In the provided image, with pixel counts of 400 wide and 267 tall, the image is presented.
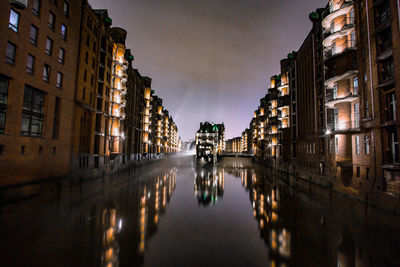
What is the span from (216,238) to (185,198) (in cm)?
1050

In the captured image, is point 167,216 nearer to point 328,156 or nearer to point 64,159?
point 64,159

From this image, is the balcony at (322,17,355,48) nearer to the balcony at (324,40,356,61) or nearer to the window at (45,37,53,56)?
the balcony at (324,40,356,61)

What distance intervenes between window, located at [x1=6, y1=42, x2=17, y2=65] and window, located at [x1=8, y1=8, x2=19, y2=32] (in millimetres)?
1492

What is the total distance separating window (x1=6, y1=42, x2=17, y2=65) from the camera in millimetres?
18344

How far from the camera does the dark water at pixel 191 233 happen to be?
8.98m

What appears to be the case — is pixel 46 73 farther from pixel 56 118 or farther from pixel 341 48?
pixel 341 48

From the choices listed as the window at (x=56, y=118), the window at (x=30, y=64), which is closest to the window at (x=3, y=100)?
the window at (x=30, y=64)

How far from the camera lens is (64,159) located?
25.5m

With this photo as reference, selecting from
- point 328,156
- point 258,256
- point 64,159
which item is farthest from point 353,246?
point 64,159

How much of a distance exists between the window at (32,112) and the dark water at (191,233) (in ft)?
24.1

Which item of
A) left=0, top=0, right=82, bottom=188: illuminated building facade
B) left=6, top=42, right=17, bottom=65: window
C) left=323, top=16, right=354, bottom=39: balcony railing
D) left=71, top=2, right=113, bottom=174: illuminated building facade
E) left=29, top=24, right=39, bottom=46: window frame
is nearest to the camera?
left=0, top=0, right=82, bottom=188: illuminated building facade

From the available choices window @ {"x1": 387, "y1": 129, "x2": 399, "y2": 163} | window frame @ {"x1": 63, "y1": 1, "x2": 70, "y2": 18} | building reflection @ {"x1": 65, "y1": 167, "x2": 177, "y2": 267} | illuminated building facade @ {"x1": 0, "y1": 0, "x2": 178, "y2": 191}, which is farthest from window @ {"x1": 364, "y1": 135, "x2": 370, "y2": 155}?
window frame @ {"x1": 63, "y1": 1, "x2": 70, "y2": 18}

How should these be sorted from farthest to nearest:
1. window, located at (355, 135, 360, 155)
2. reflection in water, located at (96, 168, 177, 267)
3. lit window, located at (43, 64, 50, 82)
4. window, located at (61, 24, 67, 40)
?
1. window, located at (61, 24, 67, 40)
2. lit window, located at (43, 64, 50, 82)
3. window, located at (355, 135, 360, 155)
4. reflection in water, located at (96, 168, 177, 267)

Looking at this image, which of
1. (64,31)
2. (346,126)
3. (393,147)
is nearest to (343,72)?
(346,126)
